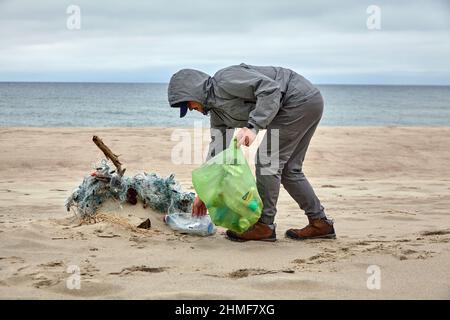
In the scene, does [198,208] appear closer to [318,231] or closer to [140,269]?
[318,231]

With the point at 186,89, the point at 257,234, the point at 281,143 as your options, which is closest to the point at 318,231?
the point at 257,234

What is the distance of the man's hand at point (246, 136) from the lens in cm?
413

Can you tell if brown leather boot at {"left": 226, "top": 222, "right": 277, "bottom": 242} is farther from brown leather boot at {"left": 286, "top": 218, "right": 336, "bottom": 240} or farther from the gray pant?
brown leather boot at {"left": 286, "top": 218, "right": 336, "bottom": 240}

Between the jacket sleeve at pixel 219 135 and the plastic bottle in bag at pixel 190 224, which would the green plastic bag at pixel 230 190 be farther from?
the plastic bottle in bag at pixel 190 224

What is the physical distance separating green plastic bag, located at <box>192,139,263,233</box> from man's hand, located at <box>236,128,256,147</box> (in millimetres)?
112

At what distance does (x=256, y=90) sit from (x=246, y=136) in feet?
1.04

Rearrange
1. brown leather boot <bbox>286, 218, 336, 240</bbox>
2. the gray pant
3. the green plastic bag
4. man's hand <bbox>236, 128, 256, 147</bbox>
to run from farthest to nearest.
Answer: brown leather boot <bbox>286, 218, 336, 240</bbox> → the gray pant → the green plastic bag → man's hand <bbox>236, 128, 256, 147</bbox>

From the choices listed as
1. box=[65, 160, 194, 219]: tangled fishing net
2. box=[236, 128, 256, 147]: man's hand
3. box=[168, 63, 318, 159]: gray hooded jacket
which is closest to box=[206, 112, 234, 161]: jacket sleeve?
box=[168, 63, 318, 159]: gray hooded jacket

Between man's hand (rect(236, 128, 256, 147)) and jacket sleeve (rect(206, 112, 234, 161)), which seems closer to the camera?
man's hand (rect(236, 128, 256, 147))

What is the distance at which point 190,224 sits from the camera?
190 inches

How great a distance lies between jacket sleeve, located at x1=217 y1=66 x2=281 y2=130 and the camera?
163 inches

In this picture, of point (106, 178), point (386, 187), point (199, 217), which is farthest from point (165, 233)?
point (386, 187)

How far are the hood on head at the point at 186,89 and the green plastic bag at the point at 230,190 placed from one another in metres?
0.39

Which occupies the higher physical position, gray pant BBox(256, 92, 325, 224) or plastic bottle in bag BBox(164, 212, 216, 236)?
gray pant BBox(256, 92, 325, 224)
